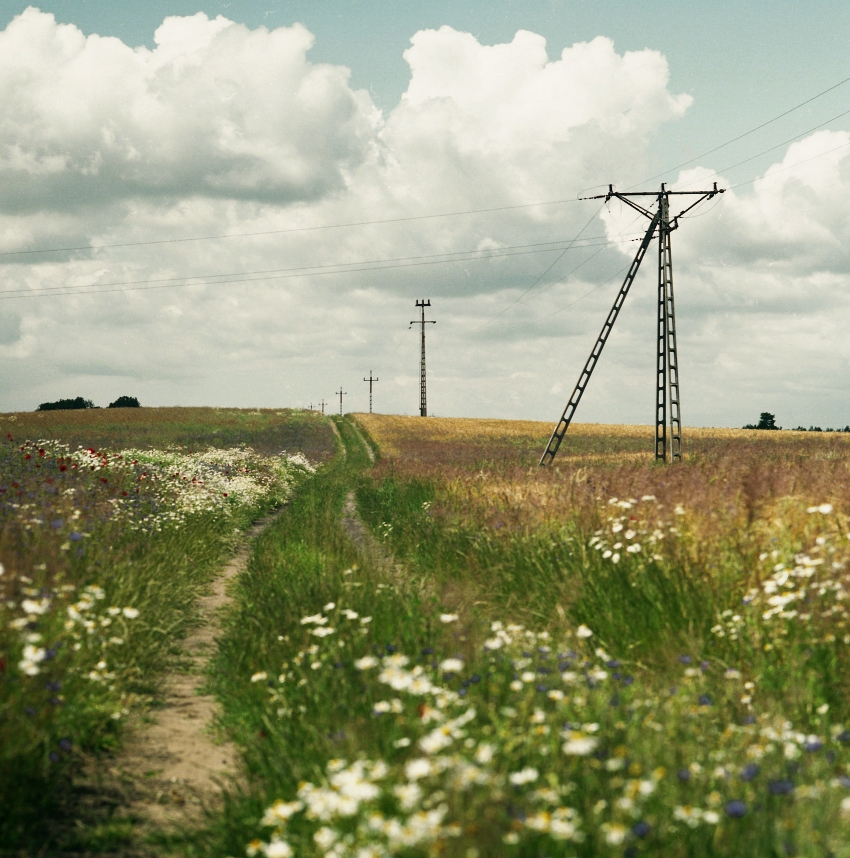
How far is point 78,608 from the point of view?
16.6ft

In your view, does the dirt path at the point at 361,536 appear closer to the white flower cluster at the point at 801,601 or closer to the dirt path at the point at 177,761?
the dirt path at the point at 177,761

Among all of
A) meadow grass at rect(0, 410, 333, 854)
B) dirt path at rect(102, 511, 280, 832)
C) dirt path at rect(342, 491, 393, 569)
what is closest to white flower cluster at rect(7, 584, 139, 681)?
meadow grass at rect(0, 410, 333, 854)

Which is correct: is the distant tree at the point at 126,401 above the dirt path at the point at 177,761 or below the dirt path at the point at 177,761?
above

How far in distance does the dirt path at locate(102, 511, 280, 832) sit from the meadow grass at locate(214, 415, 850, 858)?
0.31 metres

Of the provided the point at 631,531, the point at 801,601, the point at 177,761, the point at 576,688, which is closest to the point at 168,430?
the point at 631,531

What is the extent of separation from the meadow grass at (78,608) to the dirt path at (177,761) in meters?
0.20

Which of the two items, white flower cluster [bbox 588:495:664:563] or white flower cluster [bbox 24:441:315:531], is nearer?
white flower cluster [bbox 588:495:664:563]

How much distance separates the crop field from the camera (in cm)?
291

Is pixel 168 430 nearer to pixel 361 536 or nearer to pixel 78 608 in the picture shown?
pixel 361 536

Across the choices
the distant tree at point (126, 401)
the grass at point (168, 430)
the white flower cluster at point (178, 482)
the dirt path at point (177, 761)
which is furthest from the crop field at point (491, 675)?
the distant tree at point (126, 401)

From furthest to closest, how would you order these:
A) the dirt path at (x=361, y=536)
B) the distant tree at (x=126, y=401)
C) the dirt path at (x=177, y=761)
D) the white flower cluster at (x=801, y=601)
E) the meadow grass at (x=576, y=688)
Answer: the distant tree at (x=126, y=401) → the dirt path at (x=361, y=536) → the white flower cluster at (x=801, y=601) → the dirt path at (x=177, y=761) → the meadow grass at (x=576, y=688)

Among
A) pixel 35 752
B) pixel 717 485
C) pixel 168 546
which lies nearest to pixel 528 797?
pixel 35 752

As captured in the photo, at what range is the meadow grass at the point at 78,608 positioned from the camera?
13.7 feet

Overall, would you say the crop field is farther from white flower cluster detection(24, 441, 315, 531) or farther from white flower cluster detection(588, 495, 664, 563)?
white flower cluster detection(24, 441, 315, 531)
